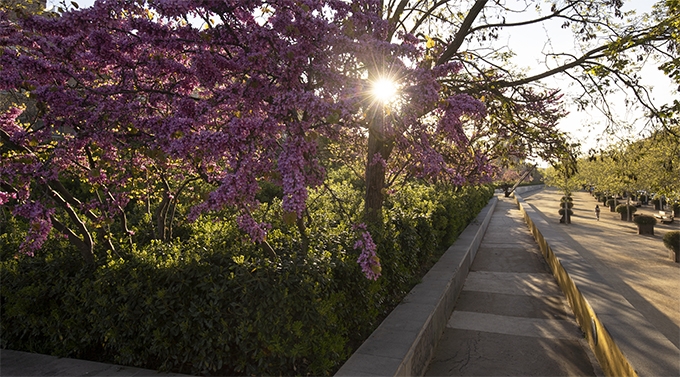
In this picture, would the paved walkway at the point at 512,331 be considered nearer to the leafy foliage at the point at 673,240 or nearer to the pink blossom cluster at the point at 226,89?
the pink blossom cluster at the point at 226,89

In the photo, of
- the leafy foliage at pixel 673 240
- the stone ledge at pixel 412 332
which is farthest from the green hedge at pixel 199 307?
the leafy foliage at pixel 673 240

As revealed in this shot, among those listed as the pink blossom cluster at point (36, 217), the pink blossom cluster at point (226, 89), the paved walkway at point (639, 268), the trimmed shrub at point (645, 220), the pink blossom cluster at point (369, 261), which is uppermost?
the pink blossom cluster at point (226, 89)

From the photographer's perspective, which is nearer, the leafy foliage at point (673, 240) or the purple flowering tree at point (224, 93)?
the purple flowering tree at point (224, 93)

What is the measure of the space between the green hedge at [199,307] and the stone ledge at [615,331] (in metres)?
2.90

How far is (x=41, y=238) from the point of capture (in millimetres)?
4105

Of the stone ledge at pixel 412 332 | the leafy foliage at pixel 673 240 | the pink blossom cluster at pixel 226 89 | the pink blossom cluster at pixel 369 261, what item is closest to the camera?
the pink blossom cluster at pixel 226 89

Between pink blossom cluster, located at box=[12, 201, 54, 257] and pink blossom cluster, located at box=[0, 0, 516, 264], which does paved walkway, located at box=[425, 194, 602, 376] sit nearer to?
pink blossom cluster, located at box=[0, 0, 516, 264]

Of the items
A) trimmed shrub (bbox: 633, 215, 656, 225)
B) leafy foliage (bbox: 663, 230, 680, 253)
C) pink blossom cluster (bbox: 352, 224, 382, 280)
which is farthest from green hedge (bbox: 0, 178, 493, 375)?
trimmed shrub (bbox: 633, 215, 656, 225)

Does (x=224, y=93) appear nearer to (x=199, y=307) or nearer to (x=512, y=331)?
(x=199, y=307)

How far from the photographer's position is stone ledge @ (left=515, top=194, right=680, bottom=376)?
4.78 m

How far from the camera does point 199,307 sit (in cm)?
437

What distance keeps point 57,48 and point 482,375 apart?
5864mm

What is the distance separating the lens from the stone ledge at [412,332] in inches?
175

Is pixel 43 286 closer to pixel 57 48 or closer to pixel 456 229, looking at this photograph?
pixel 57 48
